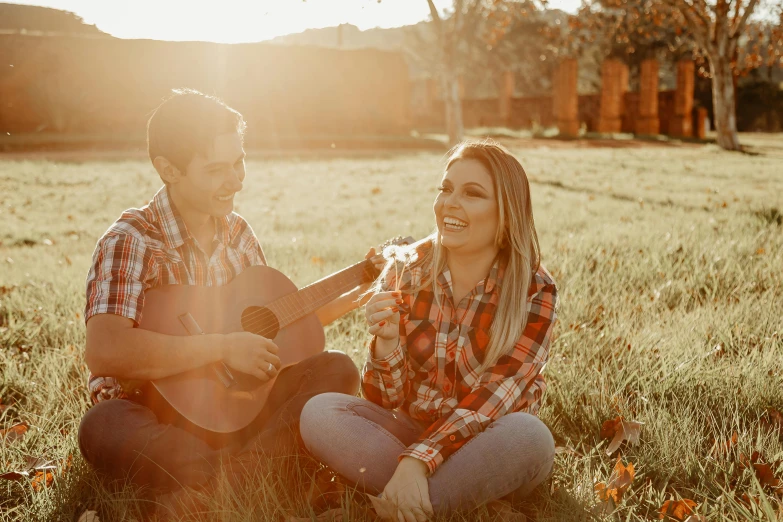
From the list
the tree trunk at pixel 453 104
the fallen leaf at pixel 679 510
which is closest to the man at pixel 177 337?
the fallen leaf at pixel 679 510

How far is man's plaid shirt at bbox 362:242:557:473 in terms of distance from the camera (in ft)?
7.13

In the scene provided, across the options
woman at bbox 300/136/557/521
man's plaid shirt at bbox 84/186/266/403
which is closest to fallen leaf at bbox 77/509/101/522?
man's plaid shirt at bbox 84/186/266/403

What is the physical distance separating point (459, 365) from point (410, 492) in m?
0.49

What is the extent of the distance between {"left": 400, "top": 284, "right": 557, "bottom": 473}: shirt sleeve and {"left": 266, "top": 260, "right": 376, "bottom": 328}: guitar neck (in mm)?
876

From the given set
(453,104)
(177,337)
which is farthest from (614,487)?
(453,104)

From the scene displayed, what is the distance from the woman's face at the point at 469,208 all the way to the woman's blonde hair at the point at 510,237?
0.02 meters

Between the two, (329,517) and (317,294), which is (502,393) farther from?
(317,294)

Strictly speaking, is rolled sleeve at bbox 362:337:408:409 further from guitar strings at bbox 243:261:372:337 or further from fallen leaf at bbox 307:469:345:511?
guitar strings at bbox 243:261:372:337

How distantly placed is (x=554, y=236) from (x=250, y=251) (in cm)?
367

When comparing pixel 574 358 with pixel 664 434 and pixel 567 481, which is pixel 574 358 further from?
pixel 567 481

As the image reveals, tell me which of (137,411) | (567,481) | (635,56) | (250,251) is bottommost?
(567,481)

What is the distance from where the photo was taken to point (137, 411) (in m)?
2.36

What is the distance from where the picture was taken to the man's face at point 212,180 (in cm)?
260

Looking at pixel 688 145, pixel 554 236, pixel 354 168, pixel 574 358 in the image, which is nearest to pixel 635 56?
pixel 688 145
